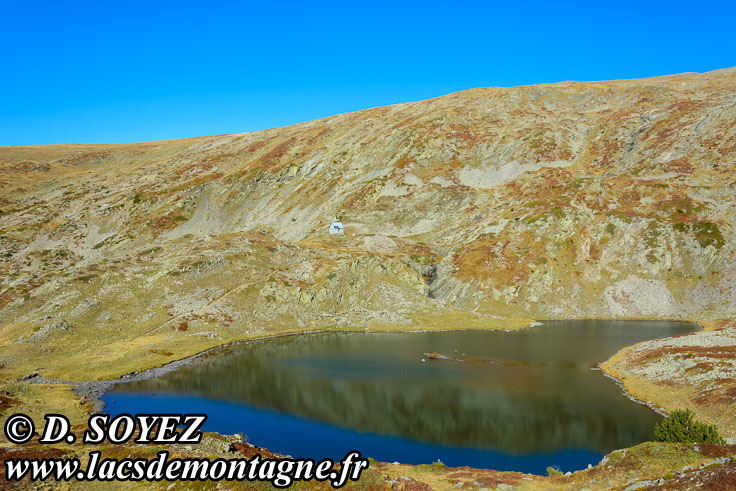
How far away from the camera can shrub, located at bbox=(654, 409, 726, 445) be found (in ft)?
127

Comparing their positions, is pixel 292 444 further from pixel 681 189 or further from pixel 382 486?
pixel 681 189

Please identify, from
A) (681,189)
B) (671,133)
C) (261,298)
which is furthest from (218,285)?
(671,133)

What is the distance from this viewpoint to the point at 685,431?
39844 mm

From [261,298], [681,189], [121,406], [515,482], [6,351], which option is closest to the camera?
[515,482]

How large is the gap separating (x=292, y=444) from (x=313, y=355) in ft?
121

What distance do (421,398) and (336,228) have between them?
105 m

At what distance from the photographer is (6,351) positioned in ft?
249
